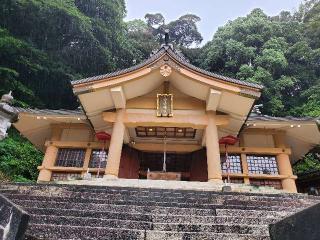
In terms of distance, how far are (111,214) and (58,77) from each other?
21916mm

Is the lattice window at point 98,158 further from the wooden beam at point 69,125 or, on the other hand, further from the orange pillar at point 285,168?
the orange pillar at point 285,168

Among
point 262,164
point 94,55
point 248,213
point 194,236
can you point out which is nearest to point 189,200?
point 248,213

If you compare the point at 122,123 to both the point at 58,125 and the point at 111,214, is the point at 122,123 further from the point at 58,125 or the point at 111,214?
the point at 111,214

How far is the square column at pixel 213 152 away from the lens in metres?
10.7

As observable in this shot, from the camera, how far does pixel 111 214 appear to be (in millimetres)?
5301

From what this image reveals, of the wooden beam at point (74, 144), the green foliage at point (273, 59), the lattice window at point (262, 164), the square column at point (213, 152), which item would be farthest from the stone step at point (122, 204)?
the green foliage at point (273, 59)

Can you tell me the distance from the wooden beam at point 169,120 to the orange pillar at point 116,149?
0.88ft

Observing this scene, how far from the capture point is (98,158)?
1375 cm

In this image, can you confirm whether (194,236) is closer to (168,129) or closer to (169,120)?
(169,120)

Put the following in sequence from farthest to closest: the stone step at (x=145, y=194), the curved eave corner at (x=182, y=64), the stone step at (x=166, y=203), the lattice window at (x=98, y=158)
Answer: the lattice window at (x=98, y=158) → the curved eave corner at (x=182, y=64) → the stone step at (x=145, y=194) → the stone step at (x=166, y=203)

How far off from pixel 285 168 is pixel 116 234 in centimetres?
1080

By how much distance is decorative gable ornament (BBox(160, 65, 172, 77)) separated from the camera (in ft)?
40.2

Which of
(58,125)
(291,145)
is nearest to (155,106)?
(58,125)

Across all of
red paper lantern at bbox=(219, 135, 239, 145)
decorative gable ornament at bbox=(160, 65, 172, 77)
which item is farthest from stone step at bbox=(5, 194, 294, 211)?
decorative gable ornament at bbox=(160, 65, 172, 77)
